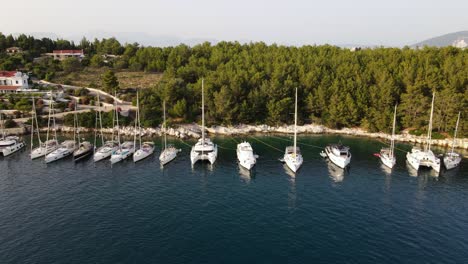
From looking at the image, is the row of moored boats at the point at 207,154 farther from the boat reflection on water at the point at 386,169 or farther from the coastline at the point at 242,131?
the coastline at the point at 242,131

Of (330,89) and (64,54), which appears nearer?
(330,89)

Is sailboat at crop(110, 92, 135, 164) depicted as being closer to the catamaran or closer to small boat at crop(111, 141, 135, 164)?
small boat at crop(111, 141, 135, 164)

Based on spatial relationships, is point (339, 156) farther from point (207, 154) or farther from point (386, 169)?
point (207, 154)

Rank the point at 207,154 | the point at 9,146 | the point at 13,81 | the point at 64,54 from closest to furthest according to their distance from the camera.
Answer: the point at 207,154 < the point at 9,146 < the point at 13,81 < the point at 64,54

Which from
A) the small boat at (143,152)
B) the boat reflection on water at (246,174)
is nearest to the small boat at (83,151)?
the small boat at (143,152)

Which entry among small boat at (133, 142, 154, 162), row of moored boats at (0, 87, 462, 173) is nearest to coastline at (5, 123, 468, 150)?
row of moored boats at (0, 87, 462, 173)

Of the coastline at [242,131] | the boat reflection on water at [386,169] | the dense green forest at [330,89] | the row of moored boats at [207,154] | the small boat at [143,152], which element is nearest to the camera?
the boat reflection on water at [386,169]

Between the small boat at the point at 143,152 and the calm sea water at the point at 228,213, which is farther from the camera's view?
the small boat at the point at 143,152

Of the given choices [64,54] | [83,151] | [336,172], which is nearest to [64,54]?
[64,54]
